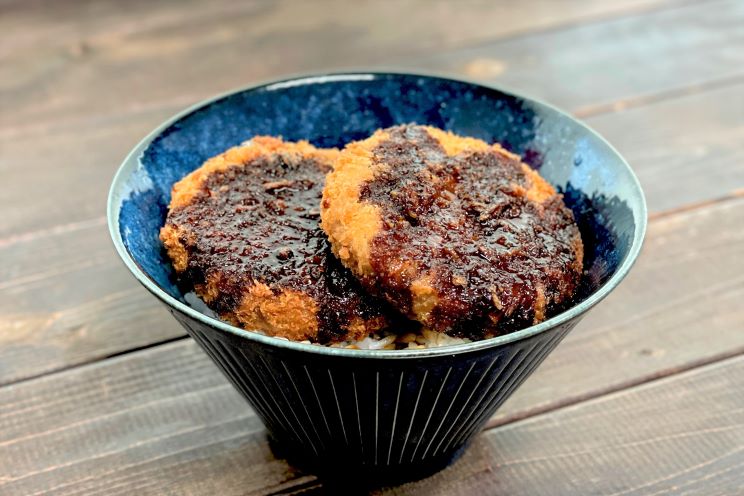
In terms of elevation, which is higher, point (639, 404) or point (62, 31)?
point (62, 31)

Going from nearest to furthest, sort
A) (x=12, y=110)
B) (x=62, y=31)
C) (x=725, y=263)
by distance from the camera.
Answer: (x=725, y=263)
(x=12, y=110)
(x=62, y=31)

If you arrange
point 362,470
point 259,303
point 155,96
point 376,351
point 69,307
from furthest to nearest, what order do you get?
point 155,96 → point 69,307 → point 362,470 → point 259,303 → point 376,351

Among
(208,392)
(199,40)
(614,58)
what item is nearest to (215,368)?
(208,392)

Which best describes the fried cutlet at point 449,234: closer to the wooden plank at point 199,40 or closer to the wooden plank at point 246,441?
the wooden plank at point 246,441

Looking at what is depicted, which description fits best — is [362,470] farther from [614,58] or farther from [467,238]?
[614,58]

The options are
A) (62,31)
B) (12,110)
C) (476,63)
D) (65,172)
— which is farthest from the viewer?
(62,31)

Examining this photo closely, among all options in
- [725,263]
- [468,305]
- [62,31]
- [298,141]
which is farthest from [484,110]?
[62,31]

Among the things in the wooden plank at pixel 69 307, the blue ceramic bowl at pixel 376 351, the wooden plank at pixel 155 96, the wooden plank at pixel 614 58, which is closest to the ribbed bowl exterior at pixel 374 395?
the blue ceramic bowl at pixel 376 351

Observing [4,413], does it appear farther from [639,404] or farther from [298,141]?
[639,404]
